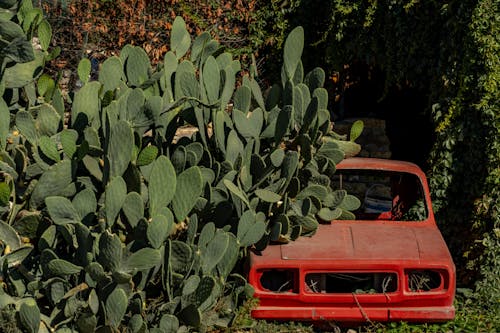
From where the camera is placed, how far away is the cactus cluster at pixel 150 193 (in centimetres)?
559

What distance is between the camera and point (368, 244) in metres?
6.38

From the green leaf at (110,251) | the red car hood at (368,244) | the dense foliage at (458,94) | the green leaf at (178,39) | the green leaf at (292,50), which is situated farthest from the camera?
the dense foliage at (458,94)

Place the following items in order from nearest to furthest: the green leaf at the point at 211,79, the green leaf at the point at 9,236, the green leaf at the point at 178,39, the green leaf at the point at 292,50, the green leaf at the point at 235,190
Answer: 1. the green leaf at the point at 9,236
2. the green leaf at the point at 235,190
3. the green leaf at the point at 211,79
4. the green leaf at the point at 292,50
5. the green leaf at the point at 178,39

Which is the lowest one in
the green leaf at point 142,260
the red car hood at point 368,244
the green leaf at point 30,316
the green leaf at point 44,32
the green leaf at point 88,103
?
the green leaf at point 30,316

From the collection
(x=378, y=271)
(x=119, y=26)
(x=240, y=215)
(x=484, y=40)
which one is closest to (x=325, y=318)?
(x=378, y=271)

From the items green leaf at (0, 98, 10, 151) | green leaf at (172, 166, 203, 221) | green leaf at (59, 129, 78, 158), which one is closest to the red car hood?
green leaf at (172, 166, 203, 221)

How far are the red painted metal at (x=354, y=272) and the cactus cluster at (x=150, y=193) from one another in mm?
186

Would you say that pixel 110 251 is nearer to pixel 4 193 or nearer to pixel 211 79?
pixel 4 193

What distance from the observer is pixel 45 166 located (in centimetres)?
594

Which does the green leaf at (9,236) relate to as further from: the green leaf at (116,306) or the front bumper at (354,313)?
the front bumper at (354,313)

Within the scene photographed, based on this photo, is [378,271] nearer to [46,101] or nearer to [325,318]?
[325,318]

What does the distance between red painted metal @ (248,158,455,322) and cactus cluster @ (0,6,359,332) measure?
0.61 ft

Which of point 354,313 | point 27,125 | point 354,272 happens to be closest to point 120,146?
point 27,125

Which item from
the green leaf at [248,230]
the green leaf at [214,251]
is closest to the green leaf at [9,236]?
the green leaf at [214,251]
